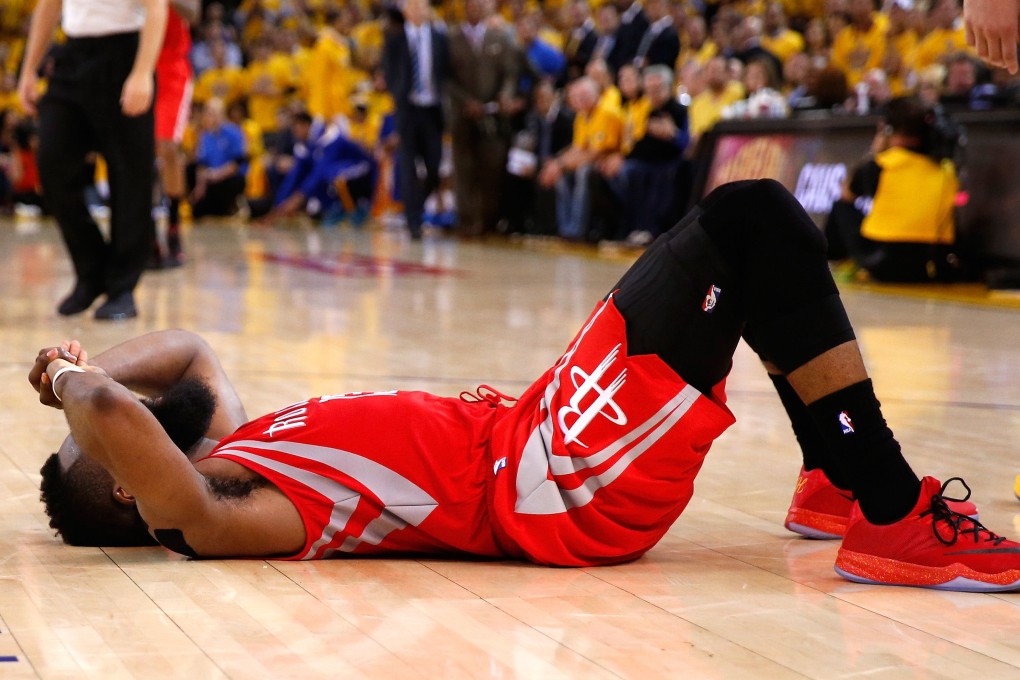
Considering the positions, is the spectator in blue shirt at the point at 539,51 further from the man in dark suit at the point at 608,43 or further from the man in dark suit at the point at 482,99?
the man in dark suit at the point at 482,99

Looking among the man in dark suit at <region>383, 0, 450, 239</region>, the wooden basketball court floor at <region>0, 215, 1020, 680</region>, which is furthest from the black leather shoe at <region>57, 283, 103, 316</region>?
the man in dark suit at <region>383, 0, 450, 239</region>

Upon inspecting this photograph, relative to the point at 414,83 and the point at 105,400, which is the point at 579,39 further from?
the point at 105,400

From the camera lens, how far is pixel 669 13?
1109cm

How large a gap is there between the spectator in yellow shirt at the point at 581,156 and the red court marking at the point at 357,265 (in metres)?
1.96

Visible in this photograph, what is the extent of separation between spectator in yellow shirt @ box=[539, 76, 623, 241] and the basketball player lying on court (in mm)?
8137

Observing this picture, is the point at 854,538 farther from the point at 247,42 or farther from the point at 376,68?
the point at 247,42

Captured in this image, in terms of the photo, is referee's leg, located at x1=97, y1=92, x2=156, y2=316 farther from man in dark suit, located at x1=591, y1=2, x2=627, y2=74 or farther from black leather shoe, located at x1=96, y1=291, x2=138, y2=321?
man in dark suit, located at x1=591, y1=2, x2=627, y2=74

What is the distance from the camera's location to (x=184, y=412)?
2.26 metres

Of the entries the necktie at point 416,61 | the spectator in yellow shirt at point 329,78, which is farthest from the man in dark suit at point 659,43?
the spectator in yellow shirt at point 329,78

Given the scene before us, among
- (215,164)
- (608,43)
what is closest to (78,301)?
(608,43)

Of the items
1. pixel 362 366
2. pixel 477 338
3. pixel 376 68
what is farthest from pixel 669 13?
pixel 362 366

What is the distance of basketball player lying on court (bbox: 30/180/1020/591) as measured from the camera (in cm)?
205

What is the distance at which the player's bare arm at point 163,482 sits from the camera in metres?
1.96

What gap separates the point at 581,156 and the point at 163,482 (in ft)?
28.4
